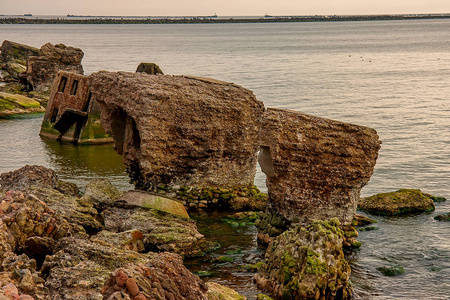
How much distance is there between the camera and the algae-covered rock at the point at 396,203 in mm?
18875

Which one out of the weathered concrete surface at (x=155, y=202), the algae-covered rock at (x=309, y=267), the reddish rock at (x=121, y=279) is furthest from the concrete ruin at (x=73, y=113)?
the reddish rock at (x=121, y=279)

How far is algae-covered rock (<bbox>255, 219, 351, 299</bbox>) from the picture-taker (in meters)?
11.9

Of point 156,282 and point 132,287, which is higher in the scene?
point 132,287

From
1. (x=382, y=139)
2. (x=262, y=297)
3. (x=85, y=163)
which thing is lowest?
(x=85, y=163)

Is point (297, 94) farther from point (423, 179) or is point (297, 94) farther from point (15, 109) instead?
point (423, 179)

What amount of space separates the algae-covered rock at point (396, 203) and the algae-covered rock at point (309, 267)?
253 inches

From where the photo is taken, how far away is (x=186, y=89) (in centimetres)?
1834

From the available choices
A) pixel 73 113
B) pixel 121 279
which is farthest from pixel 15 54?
pixel 121 279

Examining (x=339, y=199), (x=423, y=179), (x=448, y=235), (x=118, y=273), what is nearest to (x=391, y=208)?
(x=448, y=235)

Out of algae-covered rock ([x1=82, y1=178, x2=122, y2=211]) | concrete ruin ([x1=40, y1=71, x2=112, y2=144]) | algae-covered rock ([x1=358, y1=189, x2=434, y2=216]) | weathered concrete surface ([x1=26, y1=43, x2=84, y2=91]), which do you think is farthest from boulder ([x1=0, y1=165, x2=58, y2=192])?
weathered concrete surface ([x1=26, y1=43, x2=84, y2=91])

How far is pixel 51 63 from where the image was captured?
39438 mm

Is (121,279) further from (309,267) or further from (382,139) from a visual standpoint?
(382,139)

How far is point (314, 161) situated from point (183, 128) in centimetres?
455

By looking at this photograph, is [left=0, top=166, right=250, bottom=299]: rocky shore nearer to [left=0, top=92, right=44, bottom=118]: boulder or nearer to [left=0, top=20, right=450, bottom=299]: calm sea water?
[left=0, top=20, right=450, bottom=299]: calm sea water
